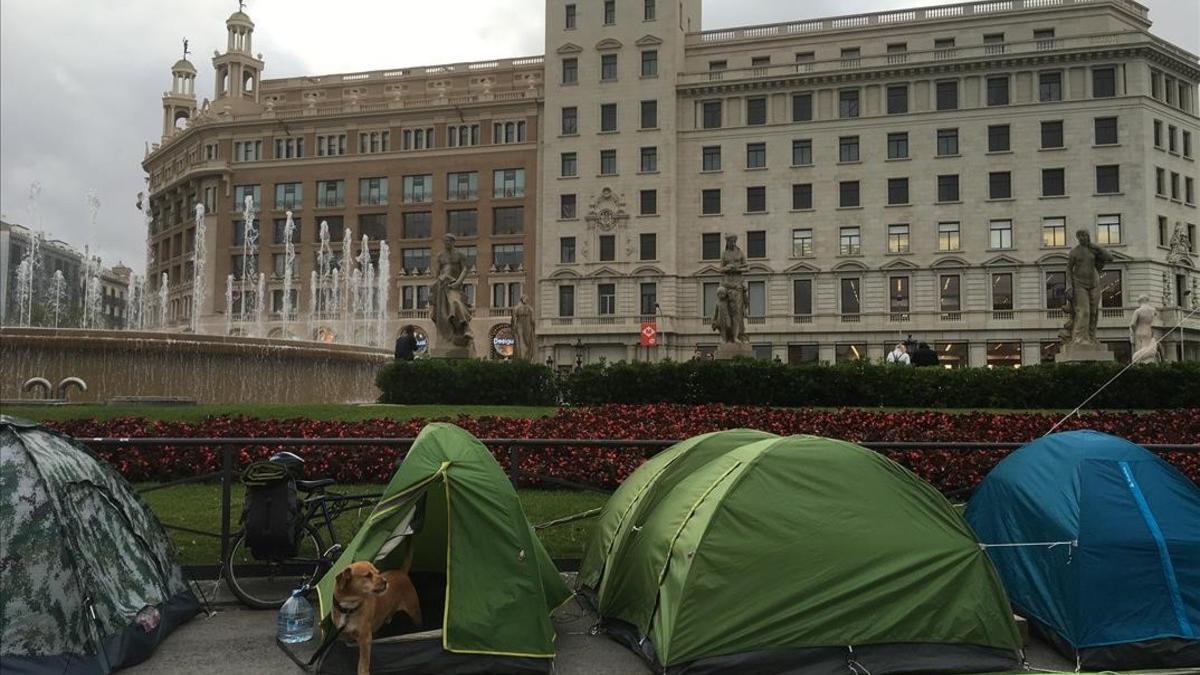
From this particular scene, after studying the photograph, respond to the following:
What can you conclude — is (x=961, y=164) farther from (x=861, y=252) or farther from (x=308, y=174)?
(x=308, y=174)

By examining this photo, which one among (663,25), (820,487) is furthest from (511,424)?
(663,25)

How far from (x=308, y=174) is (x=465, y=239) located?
15923 millimetres

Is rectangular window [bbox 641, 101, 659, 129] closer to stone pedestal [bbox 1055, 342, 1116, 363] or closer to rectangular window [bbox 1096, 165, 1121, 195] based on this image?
rectangular window [bbox 1096, 165, 1121, 195]

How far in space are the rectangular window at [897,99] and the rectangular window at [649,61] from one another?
55.7 feet

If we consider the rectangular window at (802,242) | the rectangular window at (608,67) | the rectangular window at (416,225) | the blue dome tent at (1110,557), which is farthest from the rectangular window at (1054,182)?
the blue dome tent at (1110,557)

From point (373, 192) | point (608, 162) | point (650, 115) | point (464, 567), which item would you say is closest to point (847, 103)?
point (650, 115)

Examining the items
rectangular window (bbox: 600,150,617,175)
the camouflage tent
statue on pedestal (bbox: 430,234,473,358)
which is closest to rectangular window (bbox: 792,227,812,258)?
rectangular window (bbox: 600,150,617,175)

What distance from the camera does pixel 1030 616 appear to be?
6.55 m

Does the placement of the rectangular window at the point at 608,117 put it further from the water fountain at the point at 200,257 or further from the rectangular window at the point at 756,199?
the water fountain at the point at 200,257

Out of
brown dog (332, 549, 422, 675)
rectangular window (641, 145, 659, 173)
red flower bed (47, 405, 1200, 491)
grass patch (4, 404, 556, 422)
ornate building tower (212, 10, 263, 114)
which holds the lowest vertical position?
brown dog (332, 549, 422, 675)

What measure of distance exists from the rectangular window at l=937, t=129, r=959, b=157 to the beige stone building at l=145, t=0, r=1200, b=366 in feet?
0.32

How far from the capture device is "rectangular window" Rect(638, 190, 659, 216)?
62938mm

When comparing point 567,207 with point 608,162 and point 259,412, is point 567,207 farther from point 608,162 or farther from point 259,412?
point 259,412

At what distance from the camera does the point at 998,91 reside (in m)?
58.9
